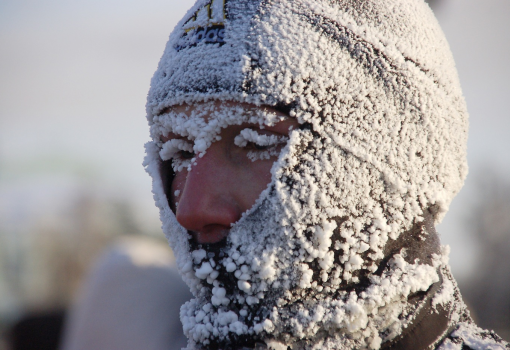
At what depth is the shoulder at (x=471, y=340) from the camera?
119cm

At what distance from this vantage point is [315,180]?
113cm

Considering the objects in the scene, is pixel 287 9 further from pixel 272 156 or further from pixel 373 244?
pixel 373 244

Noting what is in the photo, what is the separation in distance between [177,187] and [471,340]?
1071 millimetres

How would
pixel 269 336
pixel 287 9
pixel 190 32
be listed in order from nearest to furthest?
pixel 269 336
pixel 287 9
pixel 190 32

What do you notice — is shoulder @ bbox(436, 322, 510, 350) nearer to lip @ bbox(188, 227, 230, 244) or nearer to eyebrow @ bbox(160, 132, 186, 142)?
lip @ bbox(188, 227, 230, 244)

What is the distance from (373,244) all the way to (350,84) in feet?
1.55

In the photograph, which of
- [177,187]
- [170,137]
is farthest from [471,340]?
[170,137]

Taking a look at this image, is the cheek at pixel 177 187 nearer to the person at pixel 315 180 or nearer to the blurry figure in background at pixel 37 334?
the person at pixel 315 180

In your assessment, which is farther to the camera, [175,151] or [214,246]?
[175,151]

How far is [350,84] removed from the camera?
1163 mm

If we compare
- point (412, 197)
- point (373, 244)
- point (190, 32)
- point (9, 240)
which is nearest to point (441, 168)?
point (412, 197)

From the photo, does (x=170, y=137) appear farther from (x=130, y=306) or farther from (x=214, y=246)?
(x=130, y=306)

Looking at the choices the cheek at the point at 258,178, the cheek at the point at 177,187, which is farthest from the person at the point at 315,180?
the cheek at the point at 177,187

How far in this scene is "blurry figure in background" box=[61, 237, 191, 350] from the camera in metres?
1.91
